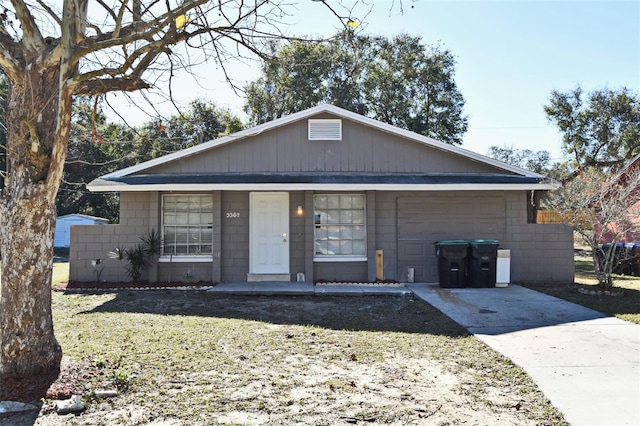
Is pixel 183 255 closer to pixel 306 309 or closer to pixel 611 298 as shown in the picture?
pixel 306 309

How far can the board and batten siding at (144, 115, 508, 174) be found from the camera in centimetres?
1209

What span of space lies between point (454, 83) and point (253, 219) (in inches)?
789

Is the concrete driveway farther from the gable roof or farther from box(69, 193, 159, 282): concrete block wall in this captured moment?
box(69, 193, 159, 282): concrete block wall

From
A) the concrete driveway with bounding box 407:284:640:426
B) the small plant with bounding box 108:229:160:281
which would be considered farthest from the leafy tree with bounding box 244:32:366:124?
the concrete driveway with bounding box 407:284:640:426

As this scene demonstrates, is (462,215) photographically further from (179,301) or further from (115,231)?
(115,231)

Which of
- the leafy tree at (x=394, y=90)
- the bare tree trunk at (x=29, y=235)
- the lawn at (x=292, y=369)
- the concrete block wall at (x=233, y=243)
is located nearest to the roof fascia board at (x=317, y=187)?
the concrete block wall at (x=233, y=243)

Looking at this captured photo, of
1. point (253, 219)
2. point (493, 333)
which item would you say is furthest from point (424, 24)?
point (253, 219)

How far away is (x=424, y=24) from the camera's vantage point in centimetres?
667

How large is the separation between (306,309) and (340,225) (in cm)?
381

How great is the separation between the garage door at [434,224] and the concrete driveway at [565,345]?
5.99 ft

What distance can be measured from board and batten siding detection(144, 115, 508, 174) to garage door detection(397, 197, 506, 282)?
0.88 m

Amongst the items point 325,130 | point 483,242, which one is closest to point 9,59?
point 325,130

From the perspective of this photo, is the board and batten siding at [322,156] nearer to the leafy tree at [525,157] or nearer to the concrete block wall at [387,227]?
the concrete block wall at [387,227]

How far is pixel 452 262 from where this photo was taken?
10922 millimetres
